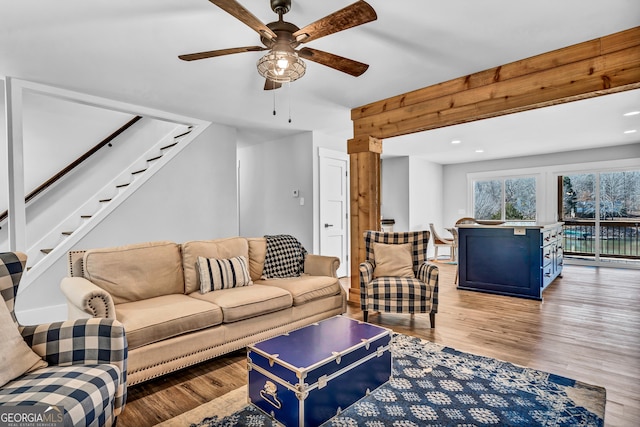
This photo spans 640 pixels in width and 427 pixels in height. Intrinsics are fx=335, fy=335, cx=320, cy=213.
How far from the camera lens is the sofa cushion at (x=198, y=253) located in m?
2.81

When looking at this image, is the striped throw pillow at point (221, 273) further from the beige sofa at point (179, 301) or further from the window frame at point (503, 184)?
the window frame at point (503, 184)

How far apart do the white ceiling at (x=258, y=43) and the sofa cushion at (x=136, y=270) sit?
5.11 ft

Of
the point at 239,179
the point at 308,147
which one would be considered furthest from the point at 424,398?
the point at 239,179

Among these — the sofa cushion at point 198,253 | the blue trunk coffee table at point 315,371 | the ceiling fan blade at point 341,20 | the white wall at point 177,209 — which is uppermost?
the ceiling fan blade at point 341,20

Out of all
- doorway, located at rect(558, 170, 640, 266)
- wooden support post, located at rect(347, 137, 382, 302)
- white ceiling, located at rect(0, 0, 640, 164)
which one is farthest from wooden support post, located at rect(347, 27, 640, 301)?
doorway, located at rect(558, 170, 640, 266)

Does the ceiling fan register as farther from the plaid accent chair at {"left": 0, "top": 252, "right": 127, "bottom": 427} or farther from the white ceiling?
the plaid accent chair at {"left": 0, "top": 252, "right": 127, "bottom": 427}

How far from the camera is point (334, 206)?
18.3 feet

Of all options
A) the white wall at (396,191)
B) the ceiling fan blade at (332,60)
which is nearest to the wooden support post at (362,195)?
the ceiling fan blade at (332,60)

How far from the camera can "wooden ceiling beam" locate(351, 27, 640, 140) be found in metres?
2.47

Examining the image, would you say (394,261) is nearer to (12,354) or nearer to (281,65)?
(281,65)

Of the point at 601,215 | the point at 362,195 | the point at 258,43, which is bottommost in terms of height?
the point at 601,215

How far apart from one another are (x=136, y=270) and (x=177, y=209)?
6.48 ft

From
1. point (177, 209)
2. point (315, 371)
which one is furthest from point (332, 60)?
point (177, 209)

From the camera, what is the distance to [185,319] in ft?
7.35
